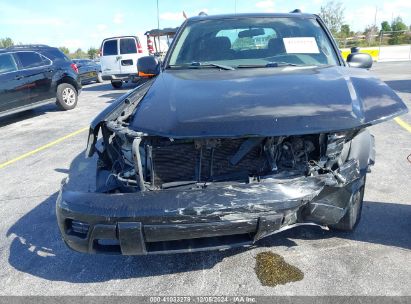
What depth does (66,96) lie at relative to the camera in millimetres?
9617

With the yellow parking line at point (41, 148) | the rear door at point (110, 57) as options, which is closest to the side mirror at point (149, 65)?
the yellow parking line at point (41, 148)

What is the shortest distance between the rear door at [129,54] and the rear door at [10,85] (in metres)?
4.72

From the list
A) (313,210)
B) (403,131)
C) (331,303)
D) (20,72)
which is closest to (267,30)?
(313,210)

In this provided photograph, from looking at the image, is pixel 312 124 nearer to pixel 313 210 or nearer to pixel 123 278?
pixel 313 210

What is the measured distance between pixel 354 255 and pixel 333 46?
201 centimetres

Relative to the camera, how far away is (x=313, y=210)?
2.17m

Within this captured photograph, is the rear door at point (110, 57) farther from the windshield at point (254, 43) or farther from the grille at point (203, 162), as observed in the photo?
the grille at point (203, 162)

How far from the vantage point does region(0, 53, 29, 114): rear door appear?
791cm

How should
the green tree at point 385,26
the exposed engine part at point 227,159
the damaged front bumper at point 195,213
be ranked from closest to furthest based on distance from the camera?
the damaged front bumper at point 195,213 → the exposed engine part at point 227,159 → the green tree at point 385,26

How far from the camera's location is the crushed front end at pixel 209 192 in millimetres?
1984

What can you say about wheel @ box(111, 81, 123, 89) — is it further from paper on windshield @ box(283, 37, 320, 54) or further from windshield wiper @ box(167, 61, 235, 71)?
paper on windshield @ box(283, 37, 320, 54)

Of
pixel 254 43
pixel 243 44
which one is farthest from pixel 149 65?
pixel 254 43

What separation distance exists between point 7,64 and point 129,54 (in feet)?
16.9

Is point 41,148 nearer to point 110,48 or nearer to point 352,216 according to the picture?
point 352,216
